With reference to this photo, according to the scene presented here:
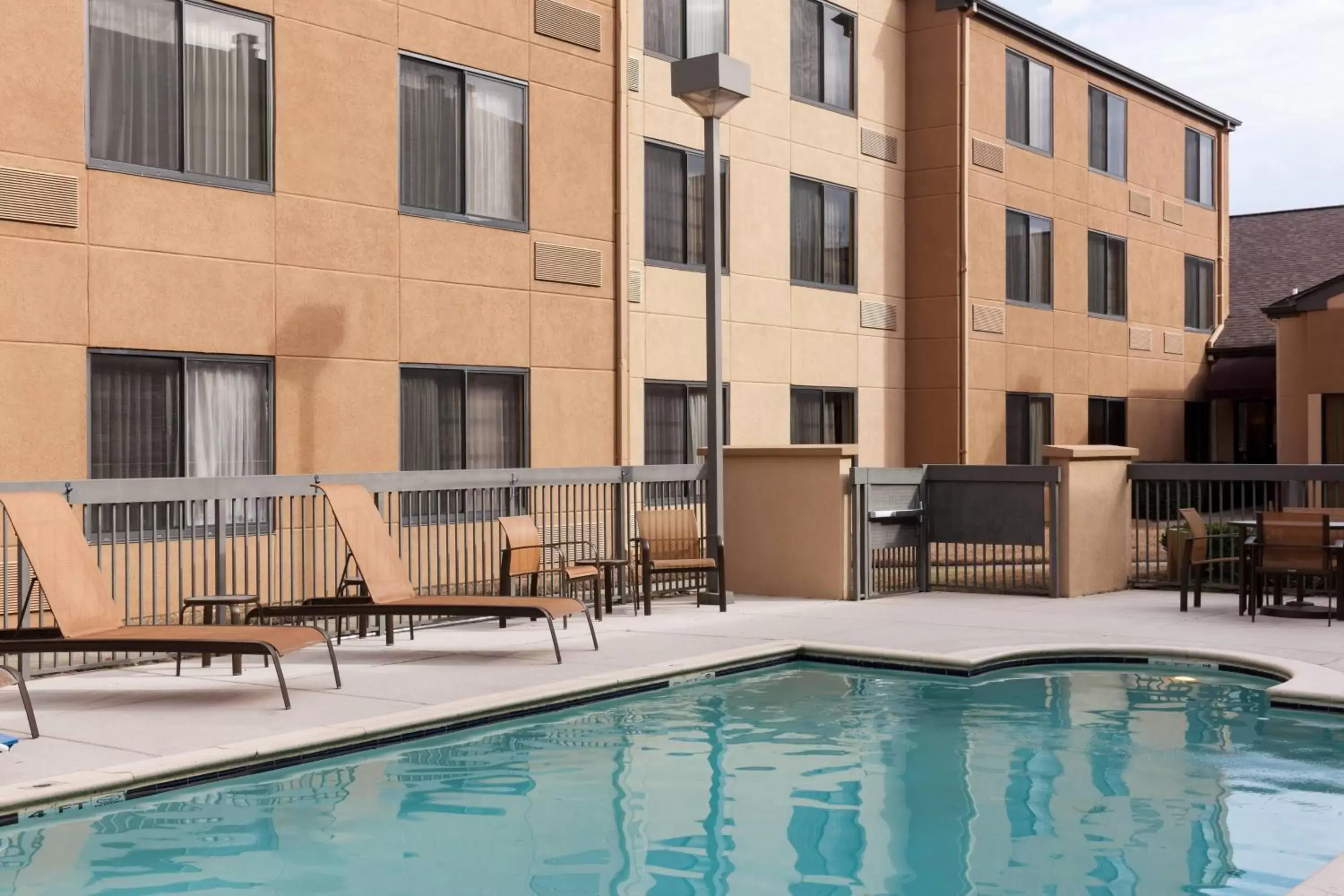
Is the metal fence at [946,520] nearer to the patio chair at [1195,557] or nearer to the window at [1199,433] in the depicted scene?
the patio chair at [1195,557]

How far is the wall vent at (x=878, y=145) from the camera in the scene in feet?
73.7

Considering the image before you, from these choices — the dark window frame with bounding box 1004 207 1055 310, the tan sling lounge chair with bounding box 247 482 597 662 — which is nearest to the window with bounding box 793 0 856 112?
the dark window frame with bounding box 1004 207 1055 310

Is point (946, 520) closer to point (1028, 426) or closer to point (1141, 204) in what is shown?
point (1028, 426)

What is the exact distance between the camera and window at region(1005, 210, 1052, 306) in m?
24.9

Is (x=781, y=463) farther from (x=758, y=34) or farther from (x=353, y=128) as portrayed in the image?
(x=758, y=34)

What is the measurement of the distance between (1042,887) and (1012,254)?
20527mm

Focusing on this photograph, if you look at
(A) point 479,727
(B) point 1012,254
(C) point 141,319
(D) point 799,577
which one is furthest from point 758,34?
(A) point 479,727

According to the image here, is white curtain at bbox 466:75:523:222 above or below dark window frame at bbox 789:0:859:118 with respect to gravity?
below

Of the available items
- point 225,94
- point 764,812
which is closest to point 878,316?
point 225,94

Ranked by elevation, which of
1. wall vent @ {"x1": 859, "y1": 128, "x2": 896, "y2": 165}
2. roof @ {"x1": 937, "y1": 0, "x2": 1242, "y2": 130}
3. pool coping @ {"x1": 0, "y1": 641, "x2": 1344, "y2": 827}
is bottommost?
pool coping @ {"x1": 0, "y1": 641, "x2": 1344, "y2": 827}

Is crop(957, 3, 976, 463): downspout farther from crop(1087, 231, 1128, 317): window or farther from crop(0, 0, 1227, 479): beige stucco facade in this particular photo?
crop(1087, 231, 1128, 317): window

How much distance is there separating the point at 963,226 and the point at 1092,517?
8.93 m

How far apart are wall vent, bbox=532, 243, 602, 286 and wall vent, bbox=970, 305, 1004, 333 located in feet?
27.8

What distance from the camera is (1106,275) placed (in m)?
28.0
